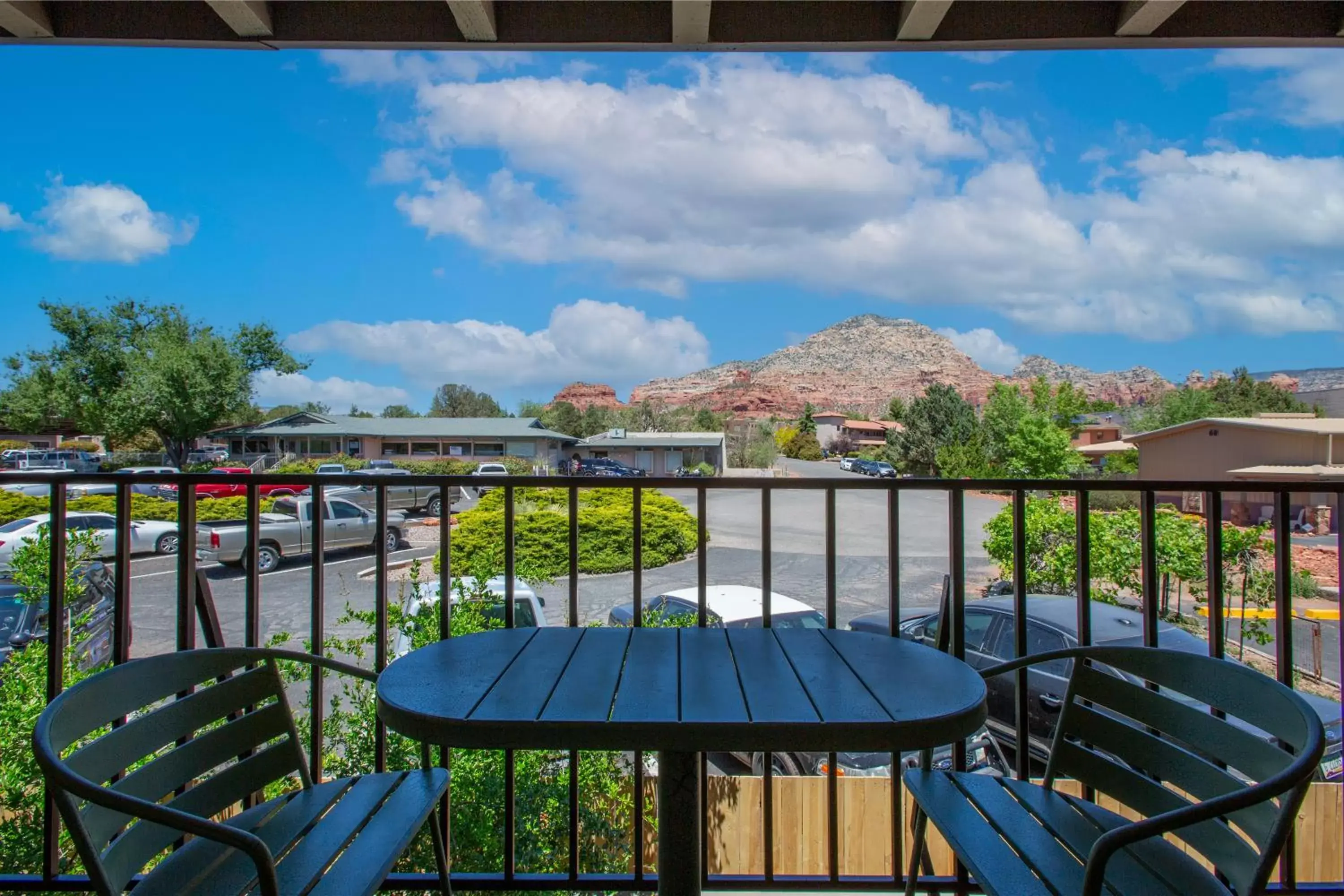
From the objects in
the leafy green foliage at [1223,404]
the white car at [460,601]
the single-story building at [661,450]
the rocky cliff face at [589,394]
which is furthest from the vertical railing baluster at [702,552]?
the rocky cliff face at [589,394]

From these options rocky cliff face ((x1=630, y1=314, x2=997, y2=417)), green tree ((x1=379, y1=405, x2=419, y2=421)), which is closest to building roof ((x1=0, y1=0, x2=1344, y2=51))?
green tree ((x1=379, y1=405, x2=419, y2=421))

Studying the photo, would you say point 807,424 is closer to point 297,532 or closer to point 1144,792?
point 297,532

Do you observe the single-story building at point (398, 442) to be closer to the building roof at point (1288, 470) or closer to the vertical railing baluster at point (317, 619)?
the building roof at point (1288, 470)

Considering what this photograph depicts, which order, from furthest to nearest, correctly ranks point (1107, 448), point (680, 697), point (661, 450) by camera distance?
point (661, 450) < point (1107, 448) < point (680, 697)

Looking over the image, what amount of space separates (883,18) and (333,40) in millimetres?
1346

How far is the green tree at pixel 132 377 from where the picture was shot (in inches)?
1309

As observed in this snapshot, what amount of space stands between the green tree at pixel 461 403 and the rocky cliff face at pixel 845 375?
53.8 feet

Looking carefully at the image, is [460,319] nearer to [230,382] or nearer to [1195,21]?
[230,382]

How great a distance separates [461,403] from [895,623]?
5984cm

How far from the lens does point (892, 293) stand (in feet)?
290

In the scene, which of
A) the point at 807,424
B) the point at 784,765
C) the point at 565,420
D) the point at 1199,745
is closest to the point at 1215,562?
the point at 1199,745

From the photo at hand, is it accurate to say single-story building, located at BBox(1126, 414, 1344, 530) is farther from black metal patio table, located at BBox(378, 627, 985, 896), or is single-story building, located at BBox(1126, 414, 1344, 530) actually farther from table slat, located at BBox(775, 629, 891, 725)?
black metal patio table, located at BBox(378, 627, 985, 896)

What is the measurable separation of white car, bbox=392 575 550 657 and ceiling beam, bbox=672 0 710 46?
133 centimetres

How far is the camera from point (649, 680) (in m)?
1.16
